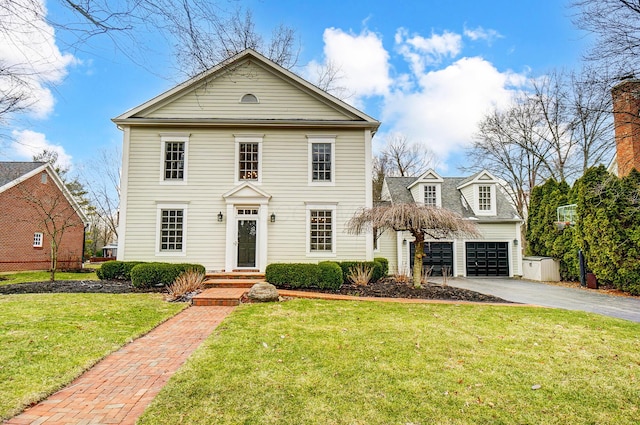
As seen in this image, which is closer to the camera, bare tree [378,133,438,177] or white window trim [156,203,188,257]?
white window trim [156,203,188,257]

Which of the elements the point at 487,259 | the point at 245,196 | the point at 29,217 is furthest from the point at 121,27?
the point at 29,217

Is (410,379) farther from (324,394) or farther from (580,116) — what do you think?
(580,116)

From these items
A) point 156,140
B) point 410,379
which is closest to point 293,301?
point 410,379

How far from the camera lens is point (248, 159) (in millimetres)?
12773

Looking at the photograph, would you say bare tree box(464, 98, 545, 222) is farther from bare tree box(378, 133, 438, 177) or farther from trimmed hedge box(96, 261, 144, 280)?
trimmed hedge box(96, 261, 144, 280)

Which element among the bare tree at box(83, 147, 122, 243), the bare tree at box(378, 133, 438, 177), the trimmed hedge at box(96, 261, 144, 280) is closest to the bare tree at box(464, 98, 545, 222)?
the bare tree at box(378, 133, 438, 177)

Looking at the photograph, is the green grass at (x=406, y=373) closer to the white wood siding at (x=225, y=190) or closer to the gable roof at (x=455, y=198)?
the white wood siding at (x=225, y=190)

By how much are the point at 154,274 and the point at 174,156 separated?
4.91 m

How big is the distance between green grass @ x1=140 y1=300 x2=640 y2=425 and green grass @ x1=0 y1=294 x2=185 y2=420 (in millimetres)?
1373

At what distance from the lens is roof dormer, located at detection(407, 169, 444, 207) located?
17.8 meters

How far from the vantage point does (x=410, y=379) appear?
12.2ft

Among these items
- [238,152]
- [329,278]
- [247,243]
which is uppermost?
[238,152]

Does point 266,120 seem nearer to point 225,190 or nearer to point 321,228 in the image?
point 225,190

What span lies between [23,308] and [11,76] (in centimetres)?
561
